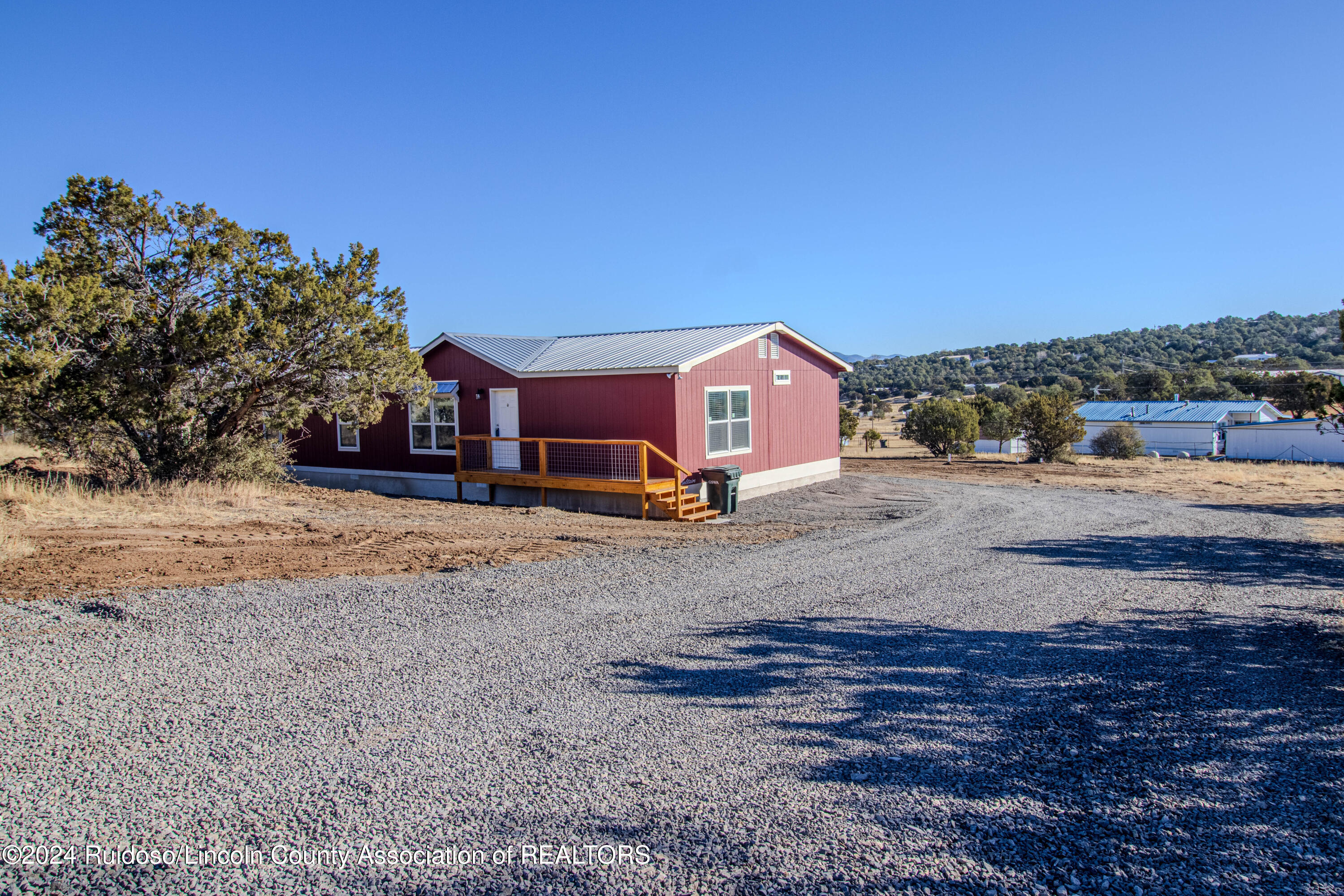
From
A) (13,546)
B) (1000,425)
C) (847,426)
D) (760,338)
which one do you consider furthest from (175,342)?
(847,426)

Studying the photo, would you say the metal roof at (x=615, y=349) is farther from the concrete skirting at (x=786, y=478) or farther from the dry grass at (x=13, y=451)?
the dry grass at (x=13, y=451)

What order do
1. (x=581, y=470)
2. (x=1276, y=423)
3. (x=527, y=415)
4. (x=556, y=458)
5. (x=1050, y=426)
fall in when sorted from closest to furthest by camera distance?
(x=581, y=470)
(x=556, y=458)
(x=527, y=415)
(x=1050, y=426)
(x=1276, y=423)

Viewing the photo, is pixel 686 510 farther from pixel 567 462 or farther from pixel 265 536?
pixel 265 536

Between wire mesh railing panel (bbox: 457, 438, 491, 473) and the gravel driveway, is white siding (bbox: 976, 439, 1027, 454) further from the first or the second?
the gravel driveway

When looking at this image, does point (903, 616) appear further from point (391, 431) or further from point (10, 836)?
point (391, 431)

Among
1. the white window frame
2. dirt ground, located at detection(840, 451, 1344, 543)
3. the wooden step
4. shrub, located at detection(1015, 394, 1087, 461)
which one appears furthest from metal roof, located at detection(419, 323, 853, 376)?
shrub, located at detection(1015, 394, 1087, 461)

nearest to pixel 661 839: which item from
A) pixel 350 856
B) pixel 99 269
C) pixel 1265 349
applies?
pixel 350 856

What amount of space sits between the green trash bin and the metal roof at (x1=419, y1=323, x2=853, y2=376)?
6.33ft

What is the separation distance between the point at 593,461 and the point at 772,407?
446cm

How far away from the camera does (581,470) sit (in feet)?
48.5

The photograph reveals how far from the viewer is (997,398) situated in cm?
5322

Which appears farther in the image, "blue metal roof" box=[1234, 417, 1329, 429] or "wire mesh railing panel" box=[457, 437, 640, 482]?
"blue metal roof" box=[1234, 417, 1329, 429]

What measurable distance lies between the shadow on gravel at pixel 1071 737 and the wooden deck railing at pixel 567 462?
7.23 metres

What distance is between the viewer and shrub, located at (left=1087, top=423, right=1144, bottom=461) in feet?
101
